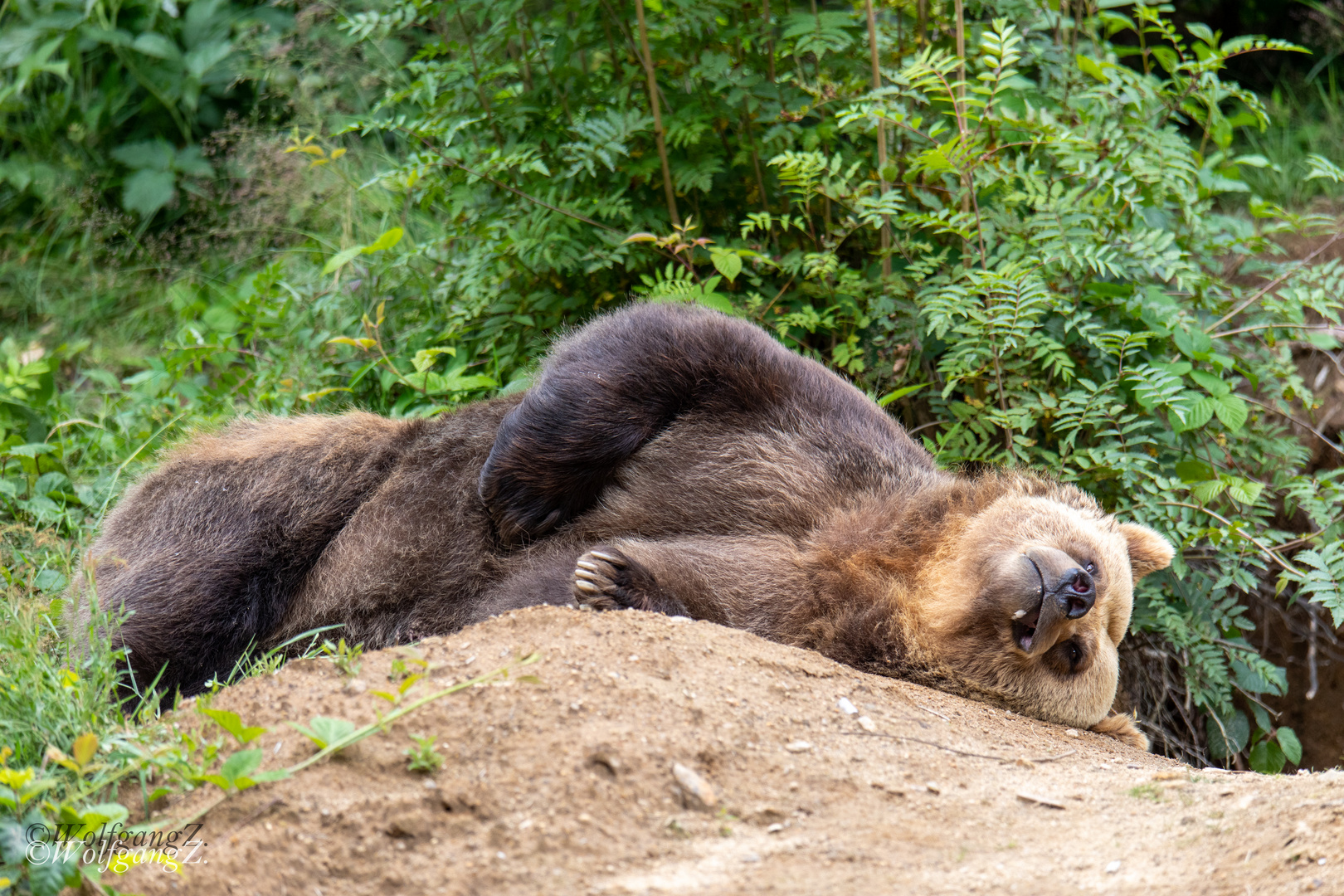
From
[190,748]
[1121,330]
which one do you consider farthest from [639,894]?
[1121,330]

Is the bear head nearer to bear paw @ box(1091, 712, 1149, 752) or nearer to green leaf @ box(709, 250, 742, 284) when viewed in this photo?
bear paw @ box(1091, 712, 1149, 752)

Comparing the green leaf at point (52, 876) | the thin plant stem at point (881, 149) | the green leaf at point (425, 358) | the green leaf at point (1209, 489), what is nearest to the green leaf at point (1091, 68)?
the thin plant stem at point (881, 149)

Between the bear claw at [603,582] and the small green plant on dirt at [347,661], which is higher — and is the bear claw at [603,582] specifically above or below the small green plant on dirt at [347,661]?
below

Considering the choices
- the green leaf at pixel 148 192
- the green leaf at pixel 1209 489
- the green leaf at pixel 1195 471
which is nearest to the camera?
the green leaf at pixel 1209 489

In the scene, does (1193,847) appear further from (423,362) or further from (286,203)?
(286,203)

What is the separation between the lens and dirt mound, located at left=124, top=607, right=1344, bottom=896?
2047mm

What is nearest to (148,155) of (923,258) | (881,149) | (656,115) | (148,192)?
(148,192)

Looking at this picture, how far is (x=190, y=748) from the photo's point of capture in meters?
2.27

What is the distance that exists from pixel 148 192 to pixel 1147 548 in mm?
6235

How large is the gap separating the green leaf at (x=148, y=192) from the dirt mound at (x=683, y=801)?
5351mm

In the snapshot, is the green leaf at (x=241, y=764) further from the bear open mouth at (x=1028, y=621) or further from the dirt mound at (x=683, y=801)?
the bear open mouth at (x=1028, y=621)

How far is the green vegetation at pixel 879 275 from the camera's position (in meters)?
4.25

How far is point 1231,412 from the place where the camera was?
4.21 metres

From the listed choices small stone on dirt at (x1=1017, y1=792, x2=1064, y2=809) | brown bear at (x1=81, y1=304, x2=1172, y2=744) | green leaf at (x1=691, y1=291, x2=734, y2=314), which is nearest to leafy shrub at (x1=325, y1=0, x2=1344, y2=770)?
green leaf at (x1=691, y1=291, x2=734, y2=314)
